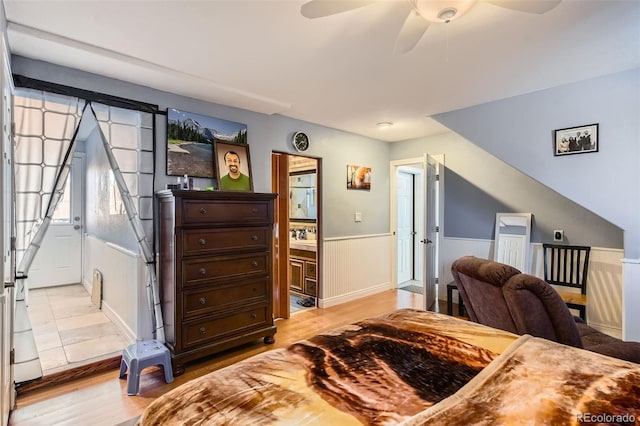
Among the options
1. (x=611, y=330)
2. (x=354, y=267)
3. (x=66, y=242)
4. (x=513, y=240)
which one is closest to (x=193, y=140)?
(x=354, y=267)

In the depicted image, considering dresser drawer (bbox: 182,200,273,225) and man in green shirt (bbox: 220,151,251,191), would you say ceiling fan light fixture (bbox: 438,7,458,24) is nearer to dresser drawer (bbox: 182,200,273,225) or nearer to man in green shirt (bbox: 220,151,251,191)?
dresser drawer (bbox: 182,200,273,225)

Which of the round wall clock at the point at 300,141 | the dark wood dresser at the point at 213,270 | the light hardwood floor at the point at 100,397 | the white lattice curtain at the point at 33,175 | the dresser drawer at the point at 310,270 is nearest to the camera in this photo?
the light hardwood floor at the point at 100,397

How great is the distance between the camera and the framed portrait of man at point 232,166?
3.27 m

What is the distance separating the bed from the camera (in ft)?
2.97

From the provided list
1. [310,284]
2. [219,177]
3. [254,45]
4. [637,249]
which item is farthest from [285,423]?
[310,284]

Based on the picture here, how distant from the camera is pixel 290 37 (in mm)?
2131

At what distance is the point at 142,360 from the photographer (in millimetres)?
2375

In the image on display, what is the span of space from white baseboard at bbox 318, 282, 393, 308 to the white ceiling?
261 centimetres

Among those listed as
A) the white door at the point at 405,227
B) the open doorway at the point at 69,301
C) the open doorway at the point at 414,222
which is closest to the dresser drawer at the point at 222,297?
the open doorway at the point at 69,301

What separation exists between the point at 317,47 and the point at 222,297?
213cm

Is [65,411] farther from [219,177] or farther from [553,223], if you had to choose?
[553,223]

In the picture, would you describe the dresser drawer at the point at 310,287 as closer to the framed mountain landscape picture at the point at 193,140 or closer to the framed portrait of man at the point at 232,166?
the framed portrait of man at the point at 232,166

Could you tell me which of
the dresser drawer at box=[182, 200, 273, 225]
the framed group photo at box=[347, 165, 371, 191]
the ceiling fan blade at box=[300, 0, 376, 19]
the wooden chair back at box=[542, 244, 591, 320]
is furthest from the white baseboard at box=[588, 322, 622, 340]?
the ceiling fan blade at box=[300, 0, 376, 19]

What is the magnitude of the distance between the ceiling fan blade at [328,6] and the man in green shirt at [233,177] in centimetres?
195
